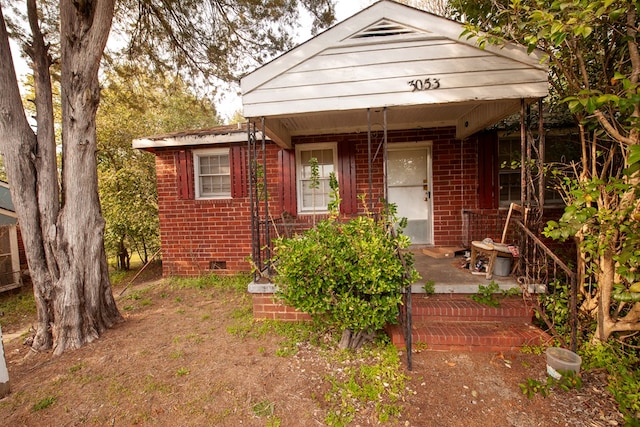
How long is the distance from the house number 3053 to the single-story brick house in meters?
0.01

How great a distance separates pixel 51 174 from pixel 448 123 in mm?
6468

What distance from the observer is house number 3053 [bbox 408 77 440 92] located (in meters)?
3.45

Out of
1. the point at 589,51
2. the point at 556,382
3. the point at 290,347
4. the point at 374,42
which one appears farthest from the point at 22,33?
the point at 556,382

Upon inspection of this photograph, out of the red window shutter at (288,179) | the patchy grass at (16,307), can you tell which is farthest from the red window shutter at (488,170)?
the patchy grass at (16,307)

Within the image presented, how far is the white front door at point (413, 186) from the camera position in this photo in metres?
5.75

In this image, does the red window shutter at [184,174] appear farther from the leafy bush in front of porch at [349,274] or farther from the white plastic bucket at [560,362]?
the white plastic bucket at [560,362]

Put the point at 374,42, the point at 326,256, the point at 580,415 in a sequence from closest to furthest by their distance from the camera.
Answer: the point at 580,415 < the point at 326,256 < the point at 374,42

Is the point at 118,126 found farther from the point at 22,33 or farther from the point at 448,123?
the point at 448,123

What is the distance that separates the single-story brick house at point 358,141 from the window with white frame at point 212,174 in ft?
0.08

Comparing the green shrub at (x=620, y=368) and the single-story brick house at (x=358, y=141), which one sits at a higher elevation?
the single-story brick house at (x=358, y=141)

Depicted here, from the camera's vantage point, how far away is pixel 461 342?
9.57ft

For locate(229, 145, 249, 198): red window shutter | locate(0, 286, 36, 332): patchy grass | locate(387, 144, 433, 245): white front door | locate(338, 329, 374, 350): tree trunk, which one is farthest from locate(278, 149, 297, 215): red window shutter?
locate(0, 286, 36, 332): patchy grass

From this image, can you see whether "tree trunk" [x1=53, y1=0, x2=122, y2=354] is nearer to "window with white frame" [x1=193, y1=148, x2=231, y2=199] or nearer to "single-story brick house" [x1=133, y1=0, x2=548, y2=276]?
"single-story brick house" [x1=133, y1=0, x2=548, y2=276]

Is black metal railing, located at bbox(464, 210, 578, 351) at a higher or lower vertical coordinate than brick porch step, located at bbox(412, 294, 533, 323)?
higher
